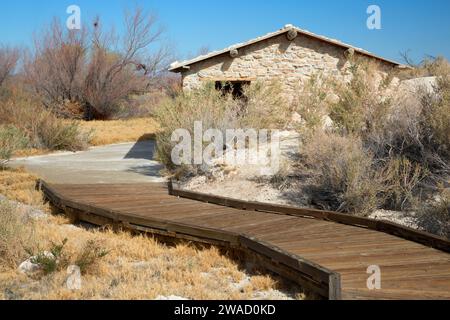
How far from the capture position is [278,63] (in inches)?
658

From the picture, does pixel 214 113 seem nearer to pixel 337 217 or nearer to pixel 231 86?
pixel 231 86

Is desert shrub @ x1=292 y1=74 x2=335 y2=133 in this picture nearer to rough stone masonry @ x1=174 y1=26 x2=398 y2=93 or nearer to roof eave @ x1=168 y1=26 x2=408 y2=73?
rough stone masonry @ x1=174 y1=26 x2=398 y2=93

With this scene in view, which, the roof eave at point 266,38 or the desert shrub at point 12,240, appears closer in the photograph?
the desert shrub at point 12,240

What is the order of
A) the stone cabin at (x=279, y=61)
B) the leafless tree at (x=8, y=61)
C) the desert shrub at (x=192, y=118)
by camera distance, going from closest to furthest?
the desert shrub at (x=192, y=118), the stone cabin at (x=279, y=61), the leafless tree at (x=8, y=61)

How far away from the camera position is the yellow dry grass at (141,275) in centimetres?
504

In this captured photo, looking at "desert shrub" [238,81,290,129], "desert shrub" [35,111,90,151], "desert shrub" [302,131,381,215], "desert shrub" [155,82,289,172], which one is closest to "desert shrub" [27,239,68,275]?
"desert shrub" [302,131,381,215]

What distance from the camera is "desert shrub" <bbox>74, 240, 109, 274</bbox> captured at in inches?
222

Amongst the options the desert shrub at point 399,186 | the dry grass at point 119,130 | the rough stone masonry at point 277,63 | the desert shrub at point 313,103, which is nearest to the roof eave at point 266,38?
the rough stone masonry at point 277,63

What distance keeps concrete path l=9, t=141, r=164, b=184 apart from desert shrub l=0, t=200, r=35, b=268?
174 inches

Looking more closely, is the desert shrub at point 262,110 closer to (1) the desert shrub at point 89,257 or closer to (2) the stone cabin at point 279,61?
(2) the stone cabin at point 279,61

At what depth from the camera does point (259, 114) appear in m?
13.0

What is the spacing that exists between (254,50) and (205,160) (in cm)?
701

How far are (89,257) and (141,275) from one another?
2.06 ft

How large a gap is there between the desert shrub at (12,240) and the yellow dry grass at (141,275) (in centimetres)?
3
